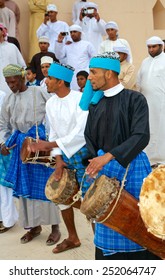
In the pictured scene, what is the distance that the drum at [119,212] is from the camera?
2545 millimetres

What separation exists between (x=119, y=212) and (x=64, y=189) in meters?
1.01

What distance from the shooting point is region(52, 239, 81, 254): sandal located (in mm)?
4191

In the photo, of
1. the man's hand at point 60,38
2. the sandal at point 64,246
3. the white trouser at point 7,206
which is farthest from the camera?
the man's hand at point 60,38

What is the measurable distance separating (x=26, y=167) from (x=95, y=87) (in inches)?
67.5

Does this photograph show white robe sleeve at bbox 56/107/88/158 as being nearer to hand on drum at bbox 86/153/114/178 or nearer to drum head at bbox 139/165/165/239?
hand on drum at bbox 86/153/114/178

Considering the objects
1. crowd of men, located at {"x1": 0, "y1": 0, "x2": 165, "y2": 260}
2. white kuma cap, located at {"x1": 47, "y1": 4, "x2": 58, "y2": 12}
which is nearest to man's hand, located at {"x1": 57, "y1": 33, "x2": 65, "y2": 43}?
crowd of men, located at {"x1": 0, "y1": 0, "x2": 165, "y2": 260}

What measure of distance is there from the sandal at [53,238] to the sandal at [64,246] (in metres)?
0.22

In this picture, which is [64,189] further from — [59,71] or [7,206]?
[7,206]

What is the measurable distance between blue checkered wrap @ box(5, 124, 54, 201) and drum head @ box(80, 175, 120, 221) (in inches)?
69.4

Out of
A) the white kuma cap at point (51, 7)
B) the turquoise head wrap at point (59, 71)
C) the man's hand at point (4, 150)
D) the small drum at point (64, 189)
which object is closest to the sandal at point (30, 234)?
the man's hand at point (4, 150)

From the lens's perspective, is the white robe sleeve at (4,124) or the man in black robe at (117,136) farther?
the white robe sleeve at (4,124)

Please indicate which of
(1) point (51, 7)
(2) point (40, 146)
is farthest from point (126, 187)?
(1) point (51, 7)

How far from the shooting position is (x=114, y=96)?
2.96 m

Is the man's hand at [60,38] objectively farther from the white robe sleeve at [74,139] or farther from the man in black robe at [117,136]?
the man in black robe at [117,136]
